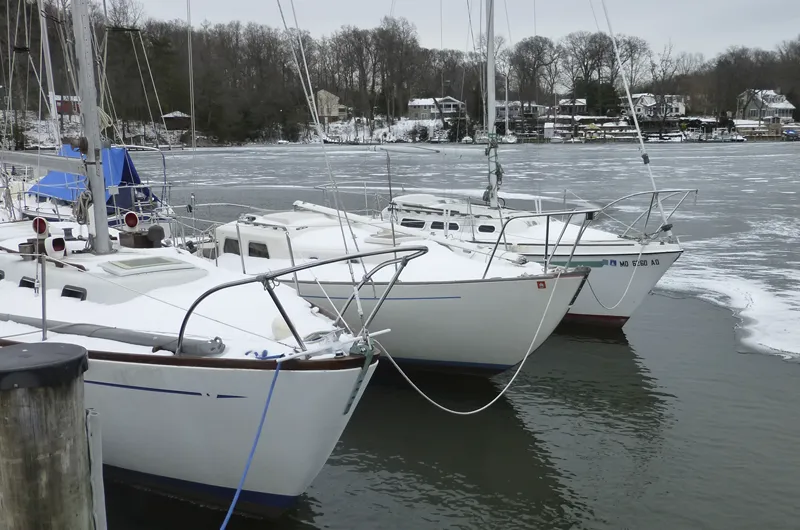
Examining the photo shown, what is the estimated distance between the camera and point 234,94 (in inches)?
3231

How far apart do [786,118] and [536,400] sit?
126m

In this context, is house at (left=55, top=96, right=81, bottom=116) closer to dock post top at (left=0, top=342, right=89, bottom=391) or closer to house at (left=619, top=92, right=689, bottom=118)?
dock post top at (left=0, top=342, right=89, bottom=391)

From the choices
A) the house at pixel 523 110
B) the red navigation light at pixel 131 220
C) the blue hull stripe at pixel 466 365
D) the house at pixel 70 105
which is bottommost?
the blue hull stripe at pixel 466 365

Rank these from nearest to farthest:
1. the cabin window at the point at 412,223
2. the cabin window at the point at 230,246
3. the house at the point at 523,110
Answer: the cabin window at the point at 230,246 < the cabin window at the point at 412,223 < the house at the point at 523,110

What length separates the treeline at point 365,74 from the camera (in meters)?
71.2

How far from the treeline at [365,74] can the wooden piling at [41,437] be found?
43.6m

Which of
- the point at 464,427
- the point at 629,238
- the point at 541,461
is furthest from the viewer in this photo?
the point at 629,238

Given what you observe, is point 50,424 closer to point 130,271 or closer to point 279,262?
point 130,271

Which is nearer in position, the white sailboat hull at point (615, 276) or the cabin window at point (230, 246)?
the cabin window at point (230, 246)

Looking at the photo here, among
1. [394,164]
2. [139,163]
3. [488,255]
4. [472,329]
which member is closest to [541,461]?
[472,329]

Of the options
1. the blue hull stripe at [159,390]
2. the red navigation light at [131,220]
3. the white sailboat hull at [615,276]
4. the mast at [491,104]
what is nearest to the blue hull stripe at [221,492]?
the blue hull stripe at [159,390]

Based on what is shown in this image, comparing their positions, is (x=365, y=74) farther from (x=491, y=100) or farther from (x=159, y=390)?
(x=159, y=390)

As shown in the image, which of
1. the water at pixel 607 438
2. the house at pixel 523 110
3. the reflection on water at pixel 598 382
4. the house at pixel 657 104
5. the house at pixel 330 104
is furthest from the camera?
the house at pixel 657 104

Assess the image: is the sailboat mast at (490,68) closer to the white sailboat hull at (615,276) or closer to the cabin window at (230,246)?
the white sailboat hull at (615,276)
